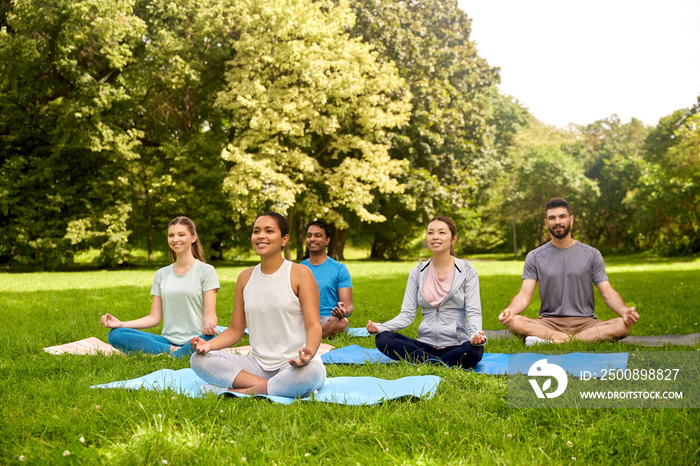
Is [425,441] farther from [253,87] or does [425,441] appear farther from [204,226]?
[204,226]

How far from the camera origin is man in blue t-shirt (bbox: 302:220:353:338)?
6.89 meters

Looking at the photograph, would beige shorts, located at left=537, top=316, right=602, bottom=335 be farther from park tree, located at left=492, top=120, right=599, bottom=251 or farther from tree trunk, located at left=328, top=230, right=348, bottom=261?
Result: park tree, located at left=492, top=120, right=599, bottom=251

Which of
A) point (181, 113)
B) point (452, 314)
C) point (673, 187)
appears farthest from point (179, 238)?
point (673, 187)

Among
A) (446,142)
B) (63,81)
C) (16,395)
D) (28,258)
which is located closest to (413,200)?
(446,142)

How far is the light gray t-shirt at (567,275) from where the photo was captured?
20.6 ft

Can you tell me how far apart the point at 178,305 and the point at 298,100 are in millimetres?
15678

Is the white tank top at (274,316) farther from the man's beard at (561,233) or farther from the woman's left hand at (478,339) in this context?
the man's beard at (561,233)

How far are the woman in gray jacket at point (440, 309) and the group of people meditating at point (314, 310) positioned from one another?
10mm

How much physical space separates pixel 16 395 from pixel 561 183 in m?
37.5

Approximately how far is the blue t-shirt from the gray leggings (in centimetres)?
265

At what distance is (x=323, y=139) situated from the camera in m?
25.4

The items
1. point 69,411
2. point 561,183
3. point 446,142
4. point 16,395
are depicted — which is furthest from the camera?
point 561,183

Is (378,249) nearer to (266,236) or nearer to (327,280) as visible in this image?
(327,280)

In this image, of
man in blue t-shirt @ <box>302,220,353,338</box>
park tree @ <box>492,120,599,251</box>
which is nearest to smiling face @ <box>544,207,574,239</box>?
man in blue t-shirt @ <box>302,220,353,338</box>
